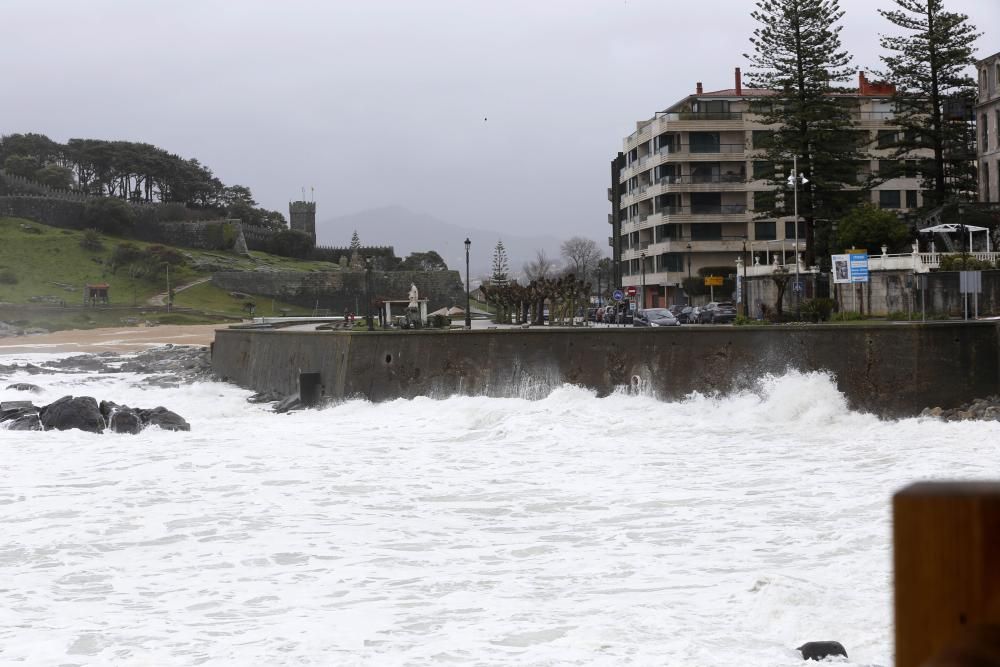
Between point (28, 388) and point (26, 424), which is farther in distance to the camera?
point (28, 388)

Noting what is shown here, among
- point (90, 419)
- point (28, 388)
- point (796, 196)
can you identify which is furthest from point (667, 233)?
point (90, 419)

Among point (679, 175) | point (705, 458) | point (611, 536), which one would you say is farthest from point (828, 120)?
point (611, 536)

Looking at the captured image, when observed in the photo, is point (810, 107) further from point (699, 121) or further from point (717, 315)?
point (699, 121)

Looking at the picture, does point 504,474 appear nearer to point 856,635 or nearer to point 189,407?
point 856,635

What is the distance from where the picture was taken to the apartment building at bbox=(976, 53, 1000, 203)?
5306 centimetres

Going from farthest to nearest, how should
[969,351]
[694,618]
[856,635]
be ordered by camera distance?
[969,351] → [694,618] → [856,635]

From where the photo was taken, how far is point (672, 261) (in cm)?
7194

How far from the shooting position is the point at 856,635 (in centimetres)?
773

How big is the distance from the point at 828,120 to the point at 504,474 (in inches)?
1422

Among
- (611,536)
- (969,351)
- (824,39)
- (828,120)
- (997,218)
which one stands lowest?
(611,536)

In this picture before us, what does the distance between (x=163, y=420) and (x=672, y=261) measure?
175 ft

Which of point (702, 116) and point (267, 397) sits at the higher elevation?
point (702, 116)

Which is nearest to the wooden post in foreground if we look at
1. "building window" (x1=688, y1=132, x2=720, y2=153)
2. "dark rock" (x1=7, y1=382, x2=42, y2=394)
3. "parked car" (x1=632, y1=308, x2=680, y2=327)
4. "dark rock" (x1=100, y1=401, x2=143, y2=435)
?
"dark rock" (x1=100, y1=401, x2=143, y2=435)

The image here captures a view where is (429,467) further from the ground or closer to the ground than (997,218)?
closer to the ground
